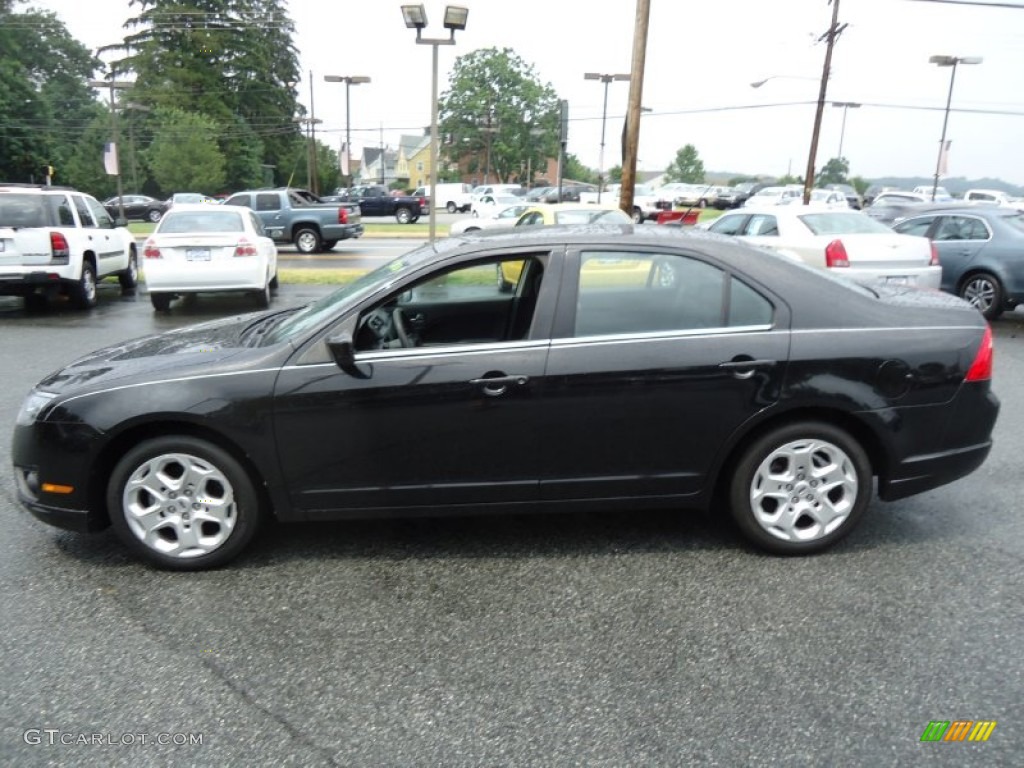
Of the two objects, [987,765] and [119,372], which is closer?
[987,765]

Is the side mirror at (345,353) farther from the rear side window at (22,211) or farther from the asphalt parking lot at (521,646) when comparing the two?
the rear side window at (22,211)

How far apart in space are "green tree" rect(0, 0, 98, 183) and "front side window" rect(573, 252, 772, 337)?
57998 millimetres

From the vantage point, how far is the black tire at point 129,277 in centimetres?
1438

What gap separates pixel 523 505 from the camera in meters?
3.80

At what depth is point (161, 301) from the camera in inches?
481

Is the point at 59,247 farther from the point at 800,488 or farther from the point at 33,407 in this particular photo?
the point at 800,488

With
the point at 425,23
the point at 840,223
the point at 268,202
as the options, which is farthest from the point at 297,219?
the point at 840,223

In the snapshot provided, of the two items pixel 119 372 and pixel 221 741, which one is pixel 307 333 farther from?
pixel 221 741

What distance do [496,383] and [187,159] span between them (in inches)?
2041

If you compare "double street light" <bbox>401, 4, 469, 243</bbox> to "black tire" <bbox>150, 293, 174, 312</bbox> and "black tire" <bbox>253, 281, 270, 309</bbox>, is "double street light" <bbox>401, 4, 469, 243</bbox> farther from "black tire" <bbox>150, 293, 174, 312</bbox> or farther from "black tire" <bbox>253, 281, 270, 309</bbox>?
"black tire" <bbox>150, 293, 174, 312</bbox>

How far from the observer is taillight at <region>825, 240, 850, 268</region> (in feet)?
31.7

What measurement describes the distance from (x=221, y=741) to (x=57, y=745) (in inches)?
20.6

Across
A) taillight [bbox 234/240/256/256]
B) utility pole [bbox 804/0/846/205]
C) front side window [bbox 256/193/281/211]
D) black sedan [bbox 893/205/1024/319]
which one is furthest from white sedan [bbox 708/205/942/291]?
utility pole [bbox 804/0/846/205]

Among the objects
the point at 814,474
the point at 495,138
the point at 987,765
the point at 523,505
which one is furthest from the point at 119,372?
the point at 495,138
